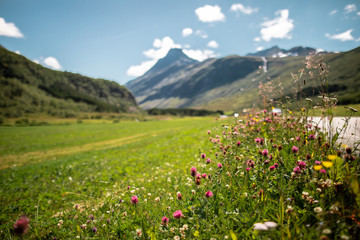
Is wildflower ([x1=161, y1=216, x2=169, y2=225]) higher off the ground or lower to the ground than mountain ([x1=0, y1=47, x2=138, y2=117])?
lower

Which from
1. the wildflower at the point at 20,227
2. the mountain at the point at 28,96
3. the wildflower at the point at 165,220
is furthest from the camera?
the mountain at the point at 28,96

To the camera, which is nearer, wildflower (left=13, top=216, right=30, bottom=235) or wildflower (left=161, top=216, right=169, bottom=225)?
wildflower (left=13, top=216, right=30, bottom=235)

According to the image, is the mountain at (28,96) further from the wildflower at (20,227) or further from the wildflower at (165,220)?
the wildflower at (165,220)

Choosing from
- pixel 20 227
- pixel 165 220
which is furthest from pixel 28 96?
pixel 165 220

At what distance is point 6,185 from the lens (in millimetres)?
9344

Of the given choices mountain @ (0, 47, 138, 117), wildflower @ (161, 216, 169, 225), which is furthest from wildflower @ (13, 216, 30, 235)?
mountain @ (0, 47, 138, 117)

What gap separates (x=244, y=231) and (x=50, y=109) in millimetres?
186141

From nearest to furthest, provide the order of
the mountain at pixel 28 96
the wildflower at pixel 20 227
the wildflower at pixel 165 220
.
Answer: the wildflower at pixel 20 227, the wildflower at pixel 165 220, the mountain at pixel 28 96

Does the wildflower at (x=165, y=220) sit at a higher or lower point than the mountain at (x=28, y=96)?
lower

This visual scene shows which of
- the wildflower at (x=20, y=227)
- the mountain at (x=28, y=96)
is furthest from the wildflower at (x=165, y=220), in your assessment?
the mountain at (x=28, y=96)

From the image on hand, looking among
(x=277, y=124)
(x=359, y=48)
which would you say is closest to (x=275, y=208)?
(x=277, y=124)

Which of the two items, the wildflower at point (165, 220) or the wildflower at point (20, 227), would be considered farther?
the wildflower at point (165, 220)

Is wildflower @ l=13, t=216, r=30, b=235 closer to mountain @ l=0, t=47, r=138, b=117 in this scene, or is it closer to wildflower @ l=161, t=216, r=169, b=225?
wildflower @ l=161, t=216, r=169, b=225

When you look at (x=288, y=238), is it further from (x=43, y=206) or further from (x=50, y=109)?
(x=50, y=109)
